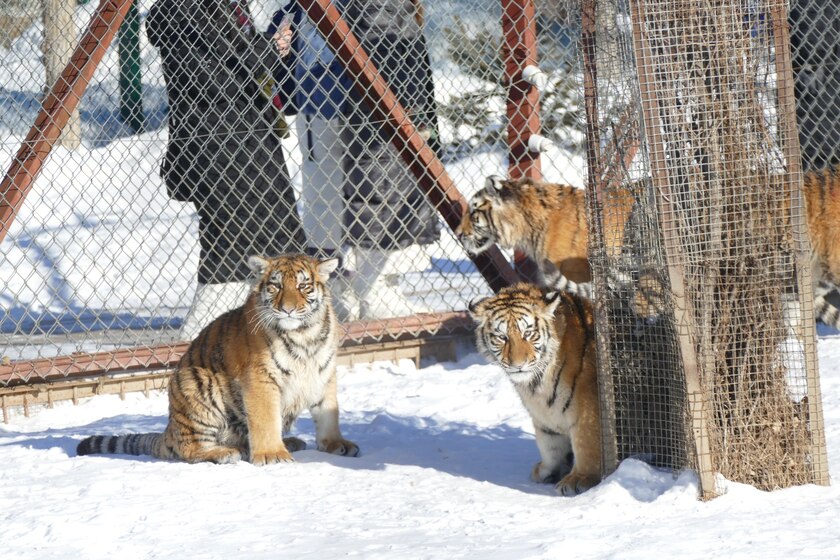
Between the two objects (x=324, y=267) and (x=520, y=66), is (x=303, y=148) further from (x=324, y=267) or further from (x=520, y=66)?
(x=324, y=267)

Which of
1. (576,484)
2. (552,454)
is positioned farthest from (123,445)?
(576,484)

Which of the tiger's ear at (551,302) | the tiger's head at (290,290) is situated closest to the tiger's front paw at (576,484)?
the tiger's ear at (551,302)

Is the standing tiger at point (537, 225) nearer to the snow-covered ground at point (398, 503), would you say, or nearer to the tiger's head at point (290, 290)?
the snow-covered ground at point (398, 503)

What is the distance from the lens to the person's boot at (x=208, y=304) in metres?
6.66

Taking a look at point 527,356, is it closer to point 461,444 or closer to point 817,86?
Answer: point 461,444

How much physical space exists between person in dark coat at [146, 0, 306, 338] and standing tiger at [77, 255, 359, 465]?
5.68 feet

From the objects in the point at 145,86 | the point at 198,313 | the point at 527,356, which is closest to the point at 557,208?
the point at 198,313

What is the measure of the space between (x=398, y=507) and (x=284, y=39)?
3.52 metres

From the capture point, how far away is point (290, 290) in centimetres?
464

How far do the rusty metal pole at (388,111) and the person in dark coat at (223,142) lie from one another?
390mm

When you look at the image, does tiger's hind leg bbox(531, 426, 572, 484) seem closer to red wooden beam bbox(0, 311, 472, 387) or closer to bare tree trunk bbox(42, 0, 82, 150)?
red wooden beam bbox(0, 311, 472, 387)

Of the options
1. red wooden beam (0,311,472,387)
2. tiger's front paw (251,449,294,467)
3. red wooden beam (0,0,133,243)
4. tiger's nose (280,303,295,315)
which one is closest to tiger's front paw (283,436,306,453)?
tiger's front paw (251,449,294,467)

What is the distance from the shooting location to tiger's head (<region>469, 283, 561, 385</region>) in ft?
13.2

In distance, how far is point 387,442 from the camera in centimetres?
510
